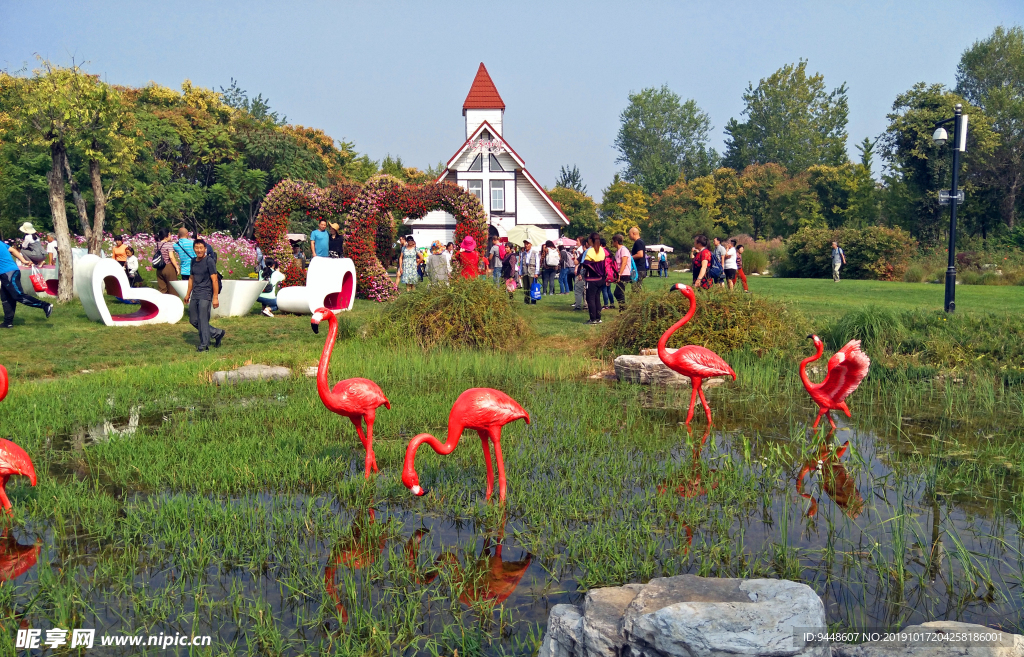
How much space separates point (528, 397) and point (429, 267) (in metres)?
7.13

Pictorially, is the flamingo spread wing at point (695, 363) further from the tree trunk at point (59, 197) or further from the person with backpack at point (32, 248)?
the person with backpack at point (32, 248)

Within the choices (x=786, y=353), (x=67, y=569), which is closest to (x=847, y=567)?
(x=67, y=569)

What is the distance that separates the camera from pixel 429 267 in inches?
568

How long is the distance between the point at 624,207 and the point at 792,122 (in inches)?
905

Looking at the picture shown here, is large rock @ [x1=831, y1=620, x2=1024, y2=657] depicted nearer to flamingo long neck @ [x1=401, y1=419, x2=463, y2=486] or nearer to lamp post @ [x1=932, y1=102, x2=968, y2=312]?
flamingo long neck @ [x1=401, y1=419, x2=463, y2=486]

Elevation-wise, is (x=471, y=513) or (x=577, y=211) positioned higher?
(x=577, y=211)

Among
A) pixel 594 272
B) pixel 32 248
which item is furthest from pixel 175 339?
pixel 32 248

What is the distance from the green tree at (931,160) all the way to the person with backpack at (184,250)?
34.3 metres

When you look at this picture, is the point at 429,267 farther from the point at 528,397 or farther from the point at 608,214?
the point at 608,214

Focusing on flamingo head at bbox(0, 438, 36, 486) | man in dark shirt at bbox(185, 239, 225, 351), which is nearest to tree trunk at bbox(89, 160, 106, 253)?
Result: man in dark shirt at bbox(185, 239, 225, 351)

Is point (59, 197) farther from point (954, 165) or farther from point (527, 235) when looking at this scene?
point (527, 235)

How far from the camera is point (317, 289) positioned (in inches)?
589

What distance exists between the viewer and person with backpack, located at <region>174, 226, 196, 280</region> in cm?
1437

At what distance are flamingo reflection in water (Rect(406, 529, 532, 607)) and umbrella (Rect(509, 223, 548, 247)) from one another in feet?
96.8
